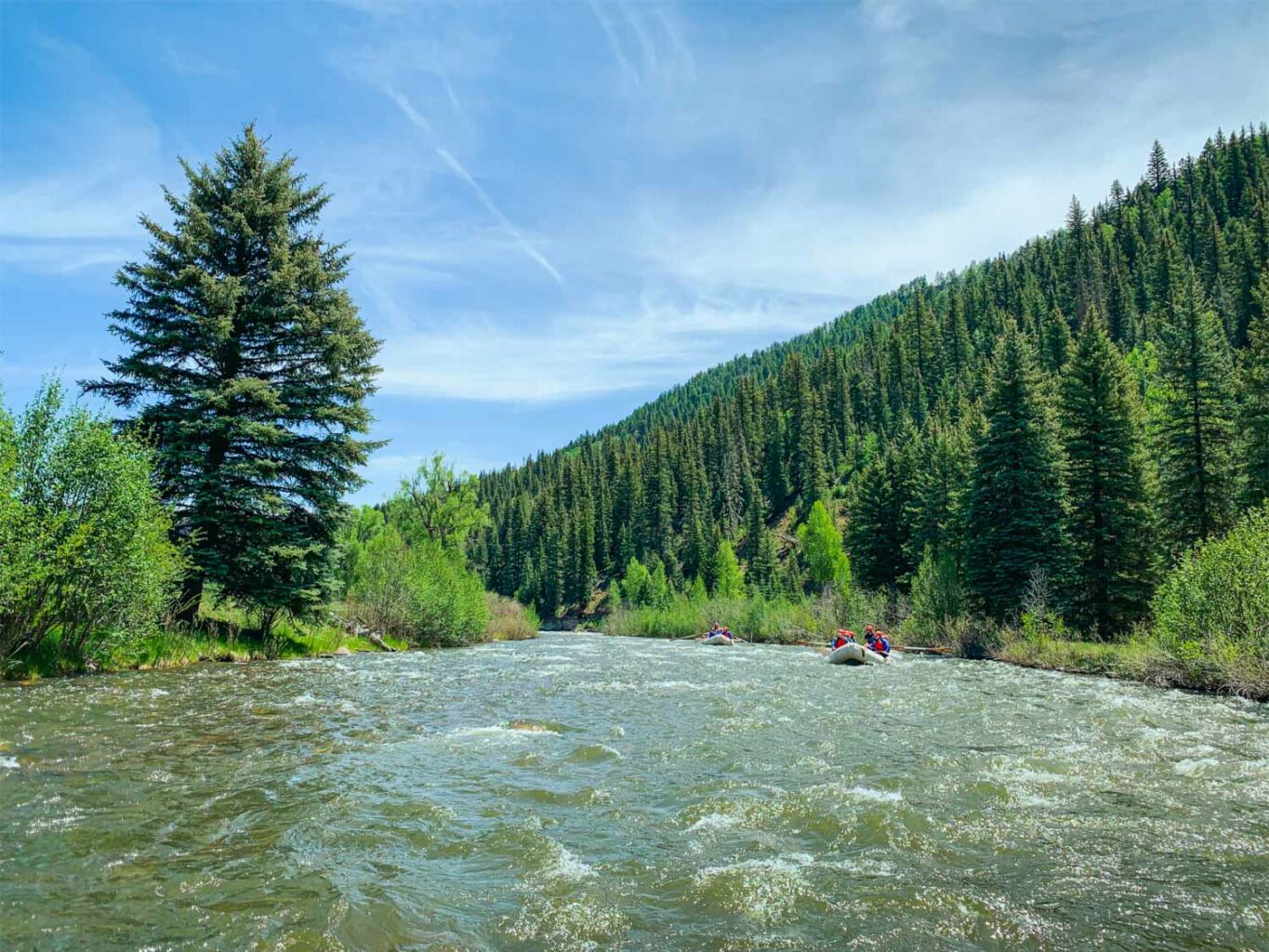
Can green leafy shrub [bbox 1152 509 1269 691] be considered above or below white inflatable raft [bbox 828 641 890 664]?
above

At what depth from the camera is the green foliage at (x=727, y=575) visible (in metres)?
82.5

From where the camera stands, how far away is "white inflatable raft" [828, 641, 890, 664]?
27484mm

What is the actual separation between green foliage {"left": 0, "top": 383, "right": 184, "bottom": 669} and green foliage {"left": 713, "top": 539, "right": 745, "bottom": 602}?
67923 millimetres

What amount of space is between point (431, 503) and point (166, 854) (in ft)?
170

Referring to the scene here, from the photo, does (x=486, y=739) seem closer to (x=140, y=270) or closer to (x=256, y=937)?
(x=256, y=937)

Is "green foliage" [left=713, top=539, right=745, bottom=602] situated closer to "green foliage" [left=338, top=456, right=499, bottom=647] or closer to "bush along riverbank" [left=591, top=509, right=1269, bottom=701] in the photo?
"bush along riverbank" [left=591, top=509, right=1269, bottom=701]

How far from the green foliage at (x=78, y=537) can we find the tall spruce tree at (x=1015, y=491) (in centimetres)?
3434


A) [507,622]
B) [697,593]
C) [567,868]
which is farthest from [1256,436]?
[697,593]

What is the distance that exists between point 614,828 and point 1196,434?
3751 centimetres

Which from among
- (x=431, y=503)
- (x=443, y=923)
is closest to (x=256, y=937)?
(x=443, y=923)

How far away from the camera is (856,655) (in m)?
27.4

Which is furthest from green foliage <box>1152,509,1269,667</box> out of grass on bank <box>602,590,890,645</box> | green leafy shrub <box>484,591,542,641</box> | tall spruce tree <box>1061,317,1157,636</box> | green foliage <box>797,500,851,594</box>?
green foliage <box>797,500,851,594</box>

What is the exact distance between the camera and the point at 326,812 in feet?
23.5

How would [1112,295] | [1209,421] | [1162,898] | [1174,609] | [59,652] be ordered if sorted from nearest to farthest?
[1162,898] → [59,652] → [1174,609] → [1209,421] → [1112,295]
